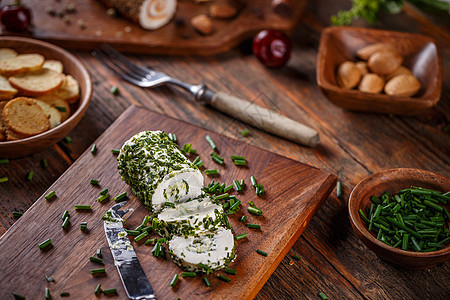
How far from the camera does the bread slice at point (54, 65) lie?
2.77 meters

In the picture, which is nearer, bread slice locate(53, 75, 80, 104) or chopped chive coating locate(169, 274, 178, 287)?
chopped chive coating locate(169, 274, 178, 287)

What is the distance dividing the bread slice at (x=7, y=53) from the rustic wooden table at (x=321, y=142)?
52 cm

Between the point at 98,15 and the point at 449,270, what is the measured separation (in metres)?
2.90

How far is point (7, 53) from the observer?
9.18 ft

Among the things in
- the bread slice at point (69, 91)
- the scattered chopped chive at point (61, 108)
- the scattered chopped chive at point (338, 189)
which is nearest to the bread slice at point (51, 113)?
the scattered chopped chive at point (61, 108)

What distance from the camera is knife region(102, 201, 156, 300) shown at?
1.84 m

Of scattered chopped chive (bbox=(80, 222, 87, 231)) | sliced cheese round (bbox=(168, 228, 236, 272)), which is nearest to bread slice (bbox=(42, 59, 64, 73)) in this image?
scattered chopped chive (bbox=(80, 222, 87, 231))

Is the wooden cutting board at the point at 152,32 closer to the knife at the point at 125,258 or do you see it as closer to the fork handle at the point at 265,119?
the fork handle at the point at 265,119

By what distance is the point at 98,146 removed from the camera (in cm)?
248

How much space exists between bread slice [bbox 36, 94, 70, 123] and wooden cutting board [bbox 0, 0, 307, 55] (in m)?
0.81

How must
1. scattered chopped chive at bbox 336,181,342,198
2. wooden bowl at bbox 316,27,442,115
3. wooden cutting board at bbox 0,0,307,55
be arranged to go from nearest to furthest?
scattered chopped chive at bbox 336,181,342,198 < wooden bowl at bbox 316,27,442,115 < wooden cutting board at bbox 0,0,307,55

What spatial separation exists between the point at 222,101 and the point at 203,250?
3.89 ft

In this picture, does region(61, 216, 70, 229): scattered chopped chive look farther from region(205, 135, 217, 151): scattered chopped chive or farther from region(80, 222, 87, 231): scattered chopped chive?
region(205, 135, 217, 151): scattered chopped chive

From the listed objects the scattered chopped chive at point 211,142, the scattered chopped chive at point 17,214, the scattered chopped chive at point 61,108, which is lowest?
the scattered chopped chive at point 17,214
